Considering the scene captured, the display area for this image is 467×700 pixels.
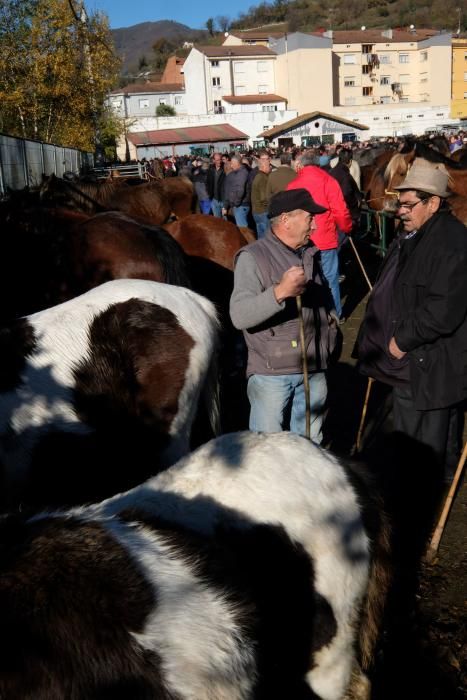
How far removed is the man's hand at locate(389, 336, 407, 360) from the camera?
379 centimetres

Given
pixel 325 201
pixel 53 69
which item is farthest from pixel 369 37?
pixel 325 201

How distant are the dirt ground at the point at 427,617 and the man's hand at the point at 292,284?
165cm

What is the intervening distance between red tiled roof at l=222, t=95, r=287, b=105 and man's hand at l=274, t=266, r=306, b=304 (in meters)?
88.0

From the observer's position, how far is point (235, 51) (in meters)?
91.4

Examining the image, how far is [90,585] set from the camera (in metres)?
1.65

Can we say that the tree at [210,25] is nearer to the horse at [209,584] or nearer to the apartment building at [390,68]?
the apartment building at [390,68]

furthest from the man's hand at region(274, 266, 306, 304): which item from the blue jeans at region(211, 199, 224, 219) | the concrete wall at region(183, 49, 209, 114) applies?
the concrete wall at region(183, 49, 209, 114)

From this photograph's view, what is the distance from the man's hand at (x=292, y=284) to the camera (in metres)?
3.24

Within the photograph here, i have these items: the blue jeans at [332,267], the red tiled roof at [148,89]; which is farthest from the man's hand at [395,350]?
the red tiled roof at [148,89]

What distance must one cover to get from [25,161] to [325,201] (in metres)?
8.04

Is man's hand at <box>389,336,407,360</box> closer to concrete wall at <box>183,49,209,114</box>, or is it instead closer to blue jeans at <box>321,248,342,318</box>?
blue jeans at <box>321,248,342,318</box>

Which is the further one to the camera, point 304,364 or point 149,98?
point 149,98

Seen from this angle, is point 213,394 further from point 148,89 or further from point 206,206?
point 148,89

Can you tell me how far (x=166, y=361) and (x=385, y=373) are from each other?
1.45 metres
